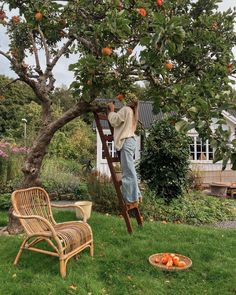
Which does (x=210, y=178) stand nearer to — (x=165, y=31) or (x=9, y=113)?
(x=165, y=31)

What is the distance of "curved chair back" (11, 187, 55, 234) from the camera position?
183 inches

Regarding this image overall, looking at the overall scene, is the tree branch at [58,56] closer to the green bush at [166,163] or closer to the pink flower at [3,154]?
the green bush at [166,163]

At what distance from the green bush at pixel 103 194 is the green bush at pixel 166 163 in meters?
1.61

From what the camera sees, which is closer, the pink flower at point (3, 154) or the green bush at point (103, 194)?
the green bush at point (103, 194)

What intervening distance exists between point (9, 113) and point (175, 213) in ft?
70.8

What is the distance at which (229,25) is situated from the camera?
A: 6105 millimetres

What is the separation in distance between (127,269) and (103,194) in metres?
3.94

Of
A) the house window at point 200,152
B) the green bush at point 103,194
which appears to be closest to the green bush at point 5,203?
the green bush at point 103,194

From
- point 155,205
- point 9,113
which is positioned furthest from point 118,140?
point 9,113

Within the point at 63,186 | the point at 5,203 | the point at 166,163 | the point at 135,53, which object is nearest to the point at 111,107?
the point at 135,53

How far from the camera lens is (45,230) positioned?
4.72 m

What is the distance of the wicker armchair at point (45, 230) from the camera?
13.6ft

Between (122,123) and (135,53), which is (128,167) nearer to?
(122,123)

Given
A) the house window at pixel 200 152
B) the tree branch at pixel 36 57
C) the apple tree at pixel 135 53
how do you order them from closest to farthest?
the apple tree at pixel 135 53 → the tree branch at pixel 36 57 → the house window at pixel 200 152
